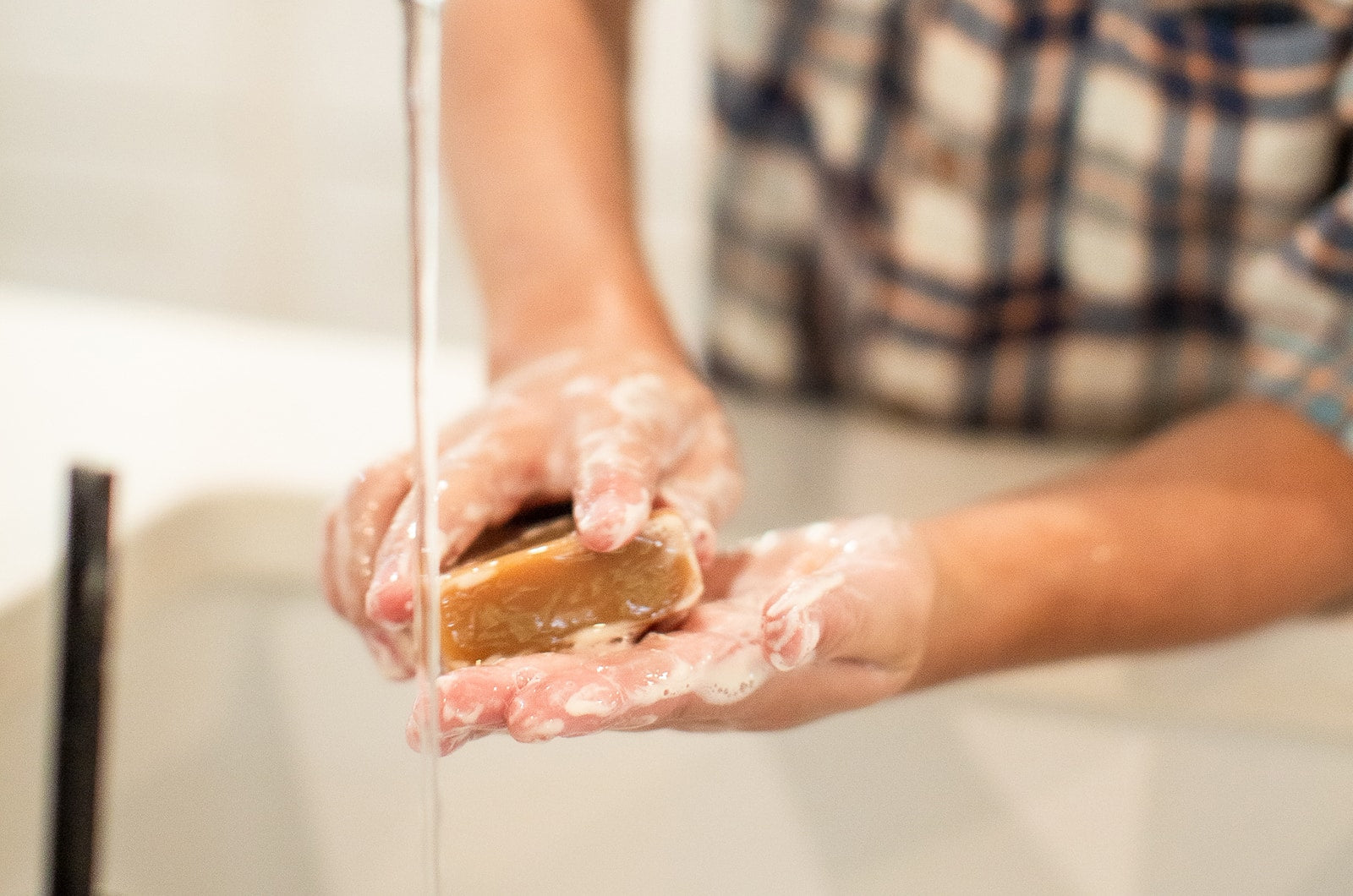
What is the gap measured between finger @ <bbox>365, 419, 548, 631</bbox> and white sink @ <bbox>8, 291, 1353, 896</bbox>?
0.14 metres

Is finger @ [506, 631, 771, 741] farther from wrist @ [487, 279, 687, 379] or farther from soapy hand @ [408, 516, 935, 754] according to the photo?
wrist @ [487, 279, 687, 379]

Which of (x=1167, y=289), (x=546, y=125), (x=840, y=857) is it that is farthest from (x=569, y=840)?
(x=1167, y=289)

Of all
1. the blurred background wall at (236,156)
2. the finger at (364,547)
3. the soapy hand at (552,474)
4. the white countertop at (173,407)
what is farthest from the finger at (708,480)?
the blurred background wall at (236,156)

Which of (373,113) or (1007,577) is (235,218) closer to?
(373,113)

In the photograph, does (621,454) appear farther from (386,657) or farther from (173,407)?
(173,407)

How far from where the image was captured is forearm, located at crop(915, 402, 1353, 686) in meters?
0.51

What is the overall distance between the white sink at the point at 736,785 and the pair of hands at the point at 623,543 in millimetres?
145

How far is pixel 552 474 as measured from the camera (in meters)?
0.45

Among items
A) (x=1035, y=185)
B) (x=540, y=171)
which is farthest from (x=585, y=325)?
(x=1035, y=185)

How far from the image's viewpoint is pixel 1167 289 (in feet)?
2.42

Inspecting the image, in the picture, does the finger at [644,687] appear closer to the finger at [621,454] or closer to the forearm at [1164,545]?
the finger at [621,454]

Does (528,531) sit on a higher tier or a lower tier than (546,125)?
lower

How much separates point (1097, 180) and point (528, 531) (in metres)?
0.48

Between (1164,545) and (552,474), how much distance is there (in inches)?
12.1
